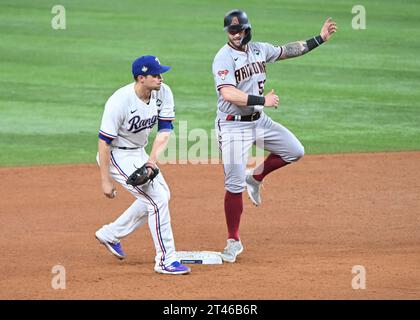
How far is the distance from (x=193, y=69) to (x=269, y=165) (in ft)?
28.6

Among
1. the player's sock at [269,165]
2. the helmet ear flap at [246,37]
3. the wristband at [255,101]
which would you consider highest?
the helmet ear flap at [246,37]

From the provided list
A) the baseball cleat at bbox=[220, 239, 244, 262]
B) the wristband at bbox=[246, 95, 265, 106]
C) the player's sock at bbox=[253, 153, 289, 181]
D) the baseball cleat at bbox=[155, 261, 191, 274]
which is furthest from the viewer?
the player's sock at bbox=[253, 153, 289, 181]

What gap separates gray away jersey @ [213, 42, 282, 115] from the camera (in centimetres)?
795

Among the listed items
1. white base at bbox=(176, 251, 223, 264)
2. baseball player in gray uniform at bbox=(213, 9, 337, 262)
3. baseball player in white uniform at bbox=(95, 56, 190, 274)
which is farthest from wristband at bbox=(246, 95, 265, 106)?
white base at bbox=(176, 251, 223, 264)

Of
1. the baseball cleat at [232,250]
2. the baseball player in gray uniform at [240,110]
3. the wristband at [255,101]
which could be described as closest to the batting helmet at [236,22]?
the baseball player in gray uniform at [240,110]

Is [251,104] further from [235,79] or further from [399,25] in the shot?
[399,25]

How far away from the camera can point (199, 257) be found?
7.96 metres

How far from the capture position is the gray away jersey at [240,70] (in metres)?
7.95

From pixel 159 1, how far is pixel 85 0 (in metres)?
1.88

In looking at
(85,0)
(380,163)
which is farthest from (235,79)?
(85,0)

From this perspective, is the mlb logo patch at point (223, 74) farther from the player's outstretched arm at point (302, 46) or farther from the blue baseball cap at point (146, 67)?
the player's outstretched arm at point (302, 46)

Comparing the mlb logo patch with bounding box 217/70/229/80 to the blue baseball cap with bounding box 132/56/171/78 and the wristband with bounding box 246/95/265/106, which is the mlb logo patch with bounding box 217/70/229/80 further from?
the blue baseball cap with bounding box 132/56/171/78

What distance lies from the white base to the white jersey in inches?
39.4

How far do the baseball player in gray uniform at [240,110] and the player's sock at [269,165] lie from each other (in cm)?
12
